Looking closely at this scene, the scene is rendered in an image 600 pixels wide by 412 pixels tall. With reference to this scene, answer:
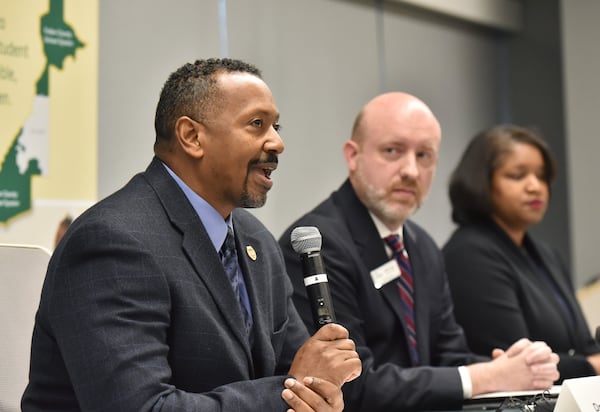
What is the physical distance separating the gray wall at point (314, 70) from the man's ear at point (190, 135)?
1731mm

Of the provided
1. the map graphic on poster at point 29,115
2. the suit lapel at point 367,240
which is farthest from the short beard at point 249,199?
the map graphic on poster at point 29,115

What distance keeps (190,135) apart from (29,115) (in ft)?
4.71

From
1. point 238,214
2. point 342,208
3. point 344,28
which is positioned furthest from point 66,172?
point 344,28

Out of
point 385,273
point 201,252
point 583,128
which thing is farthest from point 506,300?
point 583,128

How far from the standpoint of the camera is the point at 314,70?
15.2 ft

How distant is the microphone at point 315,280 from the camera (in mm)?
1716

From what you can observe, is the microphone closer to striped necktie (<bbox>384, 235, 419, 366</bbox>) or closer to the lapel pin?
the lapel pin

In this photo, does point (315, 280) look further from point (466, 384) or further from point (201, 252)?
point (466, 384)

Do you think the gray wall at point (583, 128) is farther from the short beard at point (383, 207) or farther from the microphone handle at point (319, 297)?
the microphone handle at point (319, 297)

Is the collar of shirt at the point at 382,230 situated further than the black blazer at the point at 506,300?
No

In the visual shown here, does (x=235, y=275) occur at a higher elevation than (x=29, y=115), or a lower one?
lower

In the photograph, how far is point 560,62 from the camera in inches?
238

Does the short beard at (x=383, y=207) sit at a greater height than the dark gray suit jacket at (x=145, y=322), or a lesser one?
greater

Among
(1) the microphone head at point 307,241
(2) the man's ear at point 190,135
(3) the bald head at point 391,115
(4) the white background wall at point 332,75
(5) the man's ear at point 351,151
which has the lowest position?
(1) the microphone head at point 307,241
